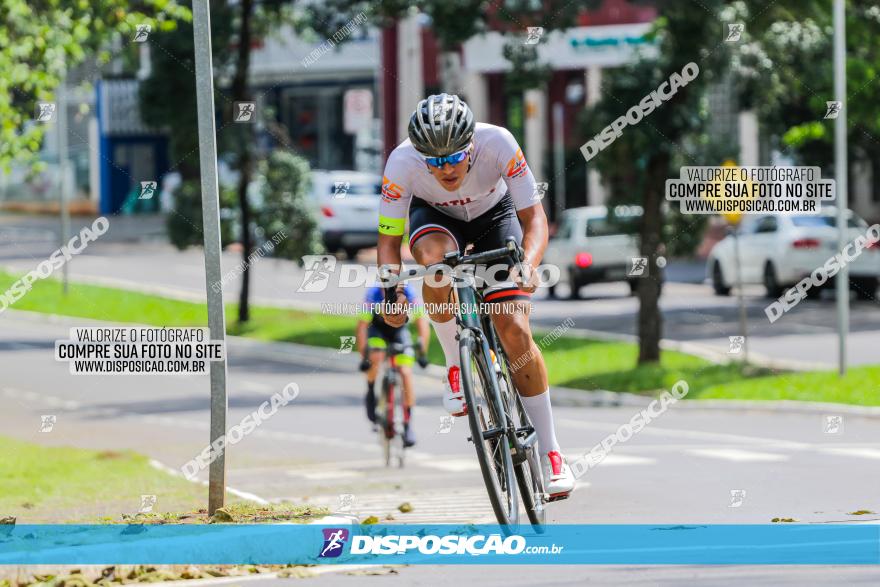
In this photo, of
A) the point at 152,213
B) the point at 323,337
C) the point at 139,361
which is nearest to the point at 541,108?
the point at 152,213

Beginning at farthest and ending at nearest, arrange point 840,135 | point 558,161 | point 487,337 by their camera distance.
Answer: point 558,161, point 840,135, point 487,337

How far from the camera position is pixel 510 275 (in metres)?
7.62

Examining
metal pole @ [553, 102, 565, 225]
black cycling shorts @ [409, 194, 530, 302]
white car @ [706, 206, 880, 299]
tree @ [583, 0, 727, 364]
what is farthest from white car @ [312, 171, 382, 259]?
black cycling shorts @ [409, 194, 530, 302]

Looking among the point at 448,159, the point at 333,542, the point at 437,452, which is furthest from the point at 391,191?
the point at 437,452

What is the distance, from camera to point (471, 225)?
8.20 metres

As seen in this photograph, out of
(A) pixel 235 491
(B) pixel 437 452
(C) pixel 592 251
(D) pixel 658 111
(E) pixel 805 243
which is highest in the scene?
(D) pixel 658 111

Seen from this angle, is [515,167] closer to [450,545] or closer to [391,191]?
[391,191]

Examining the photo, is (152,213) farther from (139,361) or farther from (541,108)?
(139,361)

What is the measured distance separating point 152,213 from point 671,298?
29.0 meters

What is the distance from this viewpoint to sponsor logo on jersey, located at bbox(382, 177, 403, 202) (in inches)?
310

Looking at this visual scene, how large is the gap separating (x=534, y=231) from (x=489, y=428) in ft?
3.13

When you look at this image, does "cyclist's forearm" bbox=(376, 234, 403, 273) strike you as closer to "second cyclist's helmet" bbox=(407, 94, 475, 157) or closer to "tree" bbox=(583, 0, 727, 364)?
"second cyclist's helmet" bbox=(407, 94, 475, 157)

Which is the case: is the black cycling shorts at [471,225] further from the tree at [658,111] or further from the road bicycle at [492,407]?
the tree at [658,111]

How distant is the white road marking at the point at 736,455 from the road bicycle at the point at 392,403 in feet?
7.99
